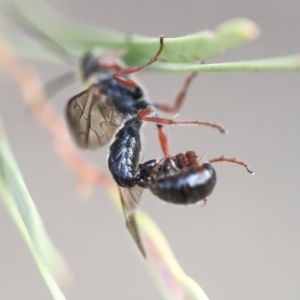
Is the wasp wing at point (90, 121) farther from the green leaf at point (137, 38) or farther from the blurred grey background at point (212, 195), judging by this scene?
the blurred grey background at point (212, 195)

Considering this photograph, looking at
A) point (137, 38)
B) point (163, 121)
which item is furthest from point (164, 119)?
point (137, 38)

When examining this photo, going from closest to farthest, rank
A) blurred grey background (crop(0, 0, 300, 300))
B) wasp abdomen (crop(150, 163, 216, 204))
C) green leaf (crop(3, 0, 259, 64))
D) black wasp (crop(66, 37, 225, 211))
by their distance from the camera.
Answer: green leaf (crop(3, 0, 259, 64)) → wasp abdomen (crop(150, 163, 216, 204)) → black wasp (crop(66, 37, 225, 211)) → blurred grey background (crop(0, 0, 300, 300))

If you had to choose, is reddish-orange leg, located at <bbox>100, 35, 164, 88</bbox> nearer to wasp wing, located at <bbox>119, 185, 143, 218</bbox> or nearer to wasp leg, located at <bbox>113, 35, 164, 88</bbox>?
wasp leg, located at <bbox>113, 35, 164, 88</bbox>

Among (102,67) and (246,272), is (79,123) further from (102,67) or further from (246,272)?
(246,272)

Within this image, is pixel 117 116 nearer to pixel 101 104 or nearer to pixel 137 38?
pixel 101 104

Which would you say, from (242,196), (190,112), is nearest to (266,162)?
(242,196)

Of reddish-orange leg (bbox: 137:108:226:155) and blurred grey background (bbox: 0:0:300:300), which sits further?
blurred grey background (bbox: 0:0:300:300)

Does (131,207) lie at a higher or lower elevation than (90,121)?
lower

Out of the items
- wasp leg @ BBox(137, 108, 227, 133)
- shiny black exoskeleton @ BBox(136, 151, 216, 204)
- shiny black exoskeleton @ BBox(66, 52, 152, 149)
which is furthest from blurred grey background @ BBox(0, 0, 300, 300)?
shiny black exoskeleton @ BBox(136, 151, 216, 204)
